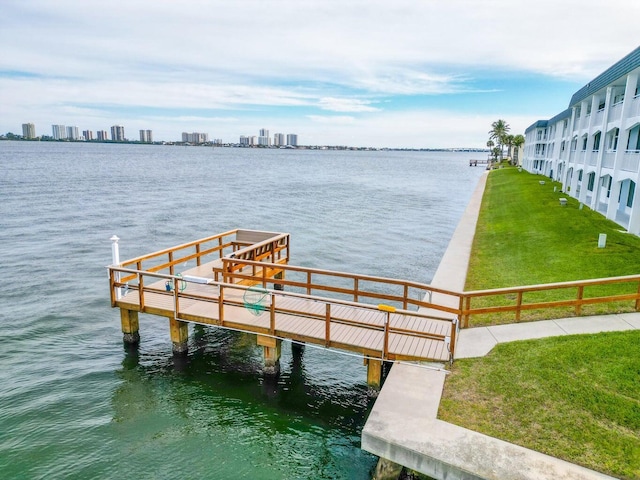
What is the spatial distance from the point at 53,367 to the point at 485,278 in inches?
566

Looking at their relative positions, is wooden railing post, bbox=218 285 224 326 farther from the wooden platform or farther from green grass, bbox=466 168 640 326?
green grass, bbox=466 168 640 326

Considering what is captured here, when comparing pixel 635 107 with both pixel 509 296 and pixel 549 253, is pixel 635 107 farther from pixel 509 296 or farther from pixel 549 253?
pixel 509 296

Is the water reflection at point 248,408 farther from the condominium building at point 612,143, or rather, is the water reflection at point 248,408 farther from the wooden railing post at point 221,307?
the condominium building at point 612,143

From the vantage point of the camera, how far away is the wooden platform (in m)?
10.5

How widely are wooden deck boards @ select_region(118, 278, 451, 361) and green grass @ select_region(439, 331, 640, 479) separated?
3.84 feet

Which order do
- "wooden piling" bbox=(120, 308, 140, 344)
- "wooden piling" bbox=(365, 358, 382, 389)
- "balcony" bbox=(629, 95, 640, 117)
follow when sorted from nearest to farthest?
"wooden piling" bbox=(365, 358, 382, 389) → "wooden piling" bbox=(120, 308, 140, 344) → "balcony" bbox=(629, 95, 640, 117)

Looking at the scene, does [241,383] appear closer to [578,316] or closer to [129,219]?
[578,316]

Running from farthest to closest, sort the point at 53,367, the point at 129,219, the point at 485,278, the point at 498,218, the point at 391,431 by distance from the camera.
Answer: the point at 129,219, the point at 498,218, the point at 485,278, the point at 53,367, the point at 391,431

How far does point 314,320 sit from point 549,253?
13591 millimetres

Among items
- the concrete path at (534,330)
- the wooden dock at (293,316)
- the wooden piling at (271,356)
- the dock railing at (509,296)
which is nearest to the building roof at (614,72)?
the dock railing at (509,296)

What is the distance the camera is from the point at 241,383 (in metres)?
12.4

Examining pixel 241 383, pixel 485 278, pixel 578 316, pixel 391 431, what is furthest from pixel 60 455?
pixel 485 278

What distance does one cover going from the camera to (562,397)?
8.79 metres

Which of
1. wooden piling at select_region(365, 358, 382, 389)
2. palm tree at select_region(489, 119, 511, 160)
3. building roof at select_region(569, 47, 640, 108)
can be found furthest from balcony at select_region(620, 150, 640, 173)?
palm tree at select_region(489, 119, 511, 160)
